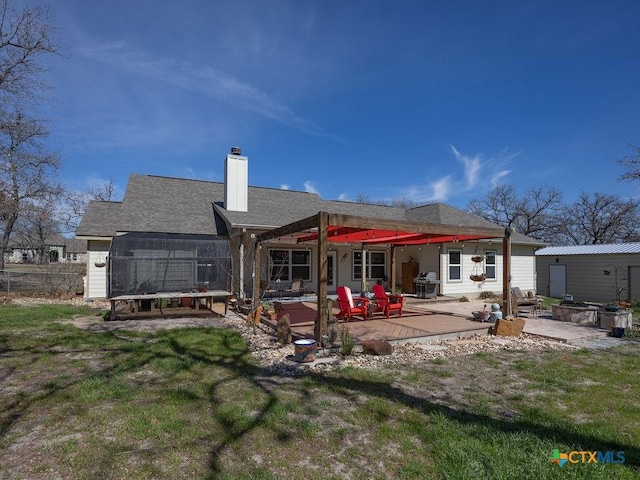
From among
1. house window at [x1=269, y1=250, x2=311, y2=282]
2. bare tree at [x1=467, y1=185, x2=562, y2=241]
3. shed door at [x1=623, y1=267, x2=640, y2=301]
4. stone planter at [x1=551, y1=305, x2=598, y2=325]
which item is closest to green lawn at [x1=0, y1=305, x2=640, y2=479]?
stone planter at [x1=551, y1=305, x2=598, y2=325]

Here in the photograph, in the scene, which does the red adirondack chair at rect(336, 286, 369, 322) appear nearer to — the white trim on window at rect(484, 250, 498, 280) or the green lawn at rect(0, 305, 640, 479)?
the green lawn at rect(0, 305, 640, 479)

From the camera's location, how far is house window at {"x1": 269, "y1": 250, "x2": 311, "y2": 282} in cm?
1515

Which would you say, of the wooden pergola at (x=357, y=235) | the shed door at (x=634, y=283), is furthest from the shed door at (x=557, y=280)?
the wooden pergola at (x=357, y=235)

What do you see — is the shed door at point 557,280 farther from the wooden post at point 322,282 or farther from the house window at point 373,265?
the wooden post at point 322,282

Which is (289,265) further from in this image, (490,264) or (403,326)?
(490,264)

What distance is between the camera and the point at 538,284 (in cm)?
2070

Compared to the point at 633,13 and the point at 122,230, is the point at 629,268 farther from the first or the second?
the point at 122,230

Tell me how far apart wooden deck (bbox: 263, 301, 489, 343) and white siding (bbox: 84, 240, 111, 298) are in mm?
7611

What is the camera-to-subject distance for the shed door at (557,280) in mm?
19047

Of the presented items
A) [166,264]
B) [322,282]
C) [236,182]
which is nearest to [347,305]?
[322,282]

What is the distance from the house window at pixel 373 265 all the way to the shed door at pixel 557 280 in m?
9.85

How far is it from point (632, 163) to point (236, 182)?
68.3ft

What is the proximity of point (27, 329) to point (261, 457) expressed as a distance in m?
8.03

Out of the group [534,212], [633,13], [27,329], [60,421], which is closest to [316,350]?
[60,421]
